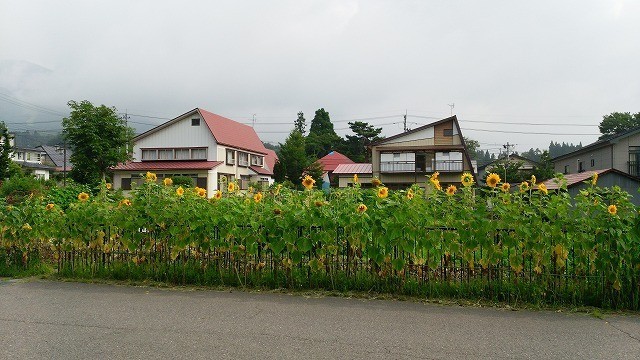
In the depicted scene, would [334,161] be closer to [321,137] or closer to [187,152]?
[321,137]

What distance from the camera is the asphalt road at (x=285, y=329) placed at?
12.0ft

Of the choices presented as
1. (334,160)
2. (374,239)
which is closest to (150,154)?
(334,160)

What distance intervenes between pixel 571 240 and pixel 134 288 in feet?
16.8

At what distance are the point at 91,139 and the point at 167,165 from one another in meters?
7.98

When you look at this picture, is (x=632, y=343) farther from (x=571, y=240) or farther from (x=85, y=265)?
(x=85, y=265)

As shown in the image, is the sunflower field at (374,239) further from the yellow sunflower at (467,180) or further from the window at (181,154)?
the window at (181,154)

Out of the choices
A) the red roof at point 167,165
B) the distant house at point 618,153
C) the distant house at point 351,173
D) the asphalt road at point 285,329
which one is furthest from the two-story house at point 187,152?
the asphalt road at point 285,329

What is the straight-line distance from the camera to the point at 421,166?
37.9m

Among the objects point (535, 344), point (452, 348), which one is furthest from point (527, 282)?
point (452, 348)

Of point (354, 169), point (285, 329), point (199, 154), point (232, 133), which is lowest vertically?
point (285, 329)

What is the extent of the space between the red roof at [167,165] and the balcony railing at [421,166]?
13.8 meters

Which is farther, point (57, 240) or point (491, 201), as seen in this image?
point (57, 240)

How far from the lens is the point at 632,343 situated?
3855 millimetres

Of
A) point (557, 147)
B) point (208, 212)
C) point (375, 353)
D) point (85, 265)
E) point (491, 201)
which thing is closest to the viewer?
point (375, 353)
